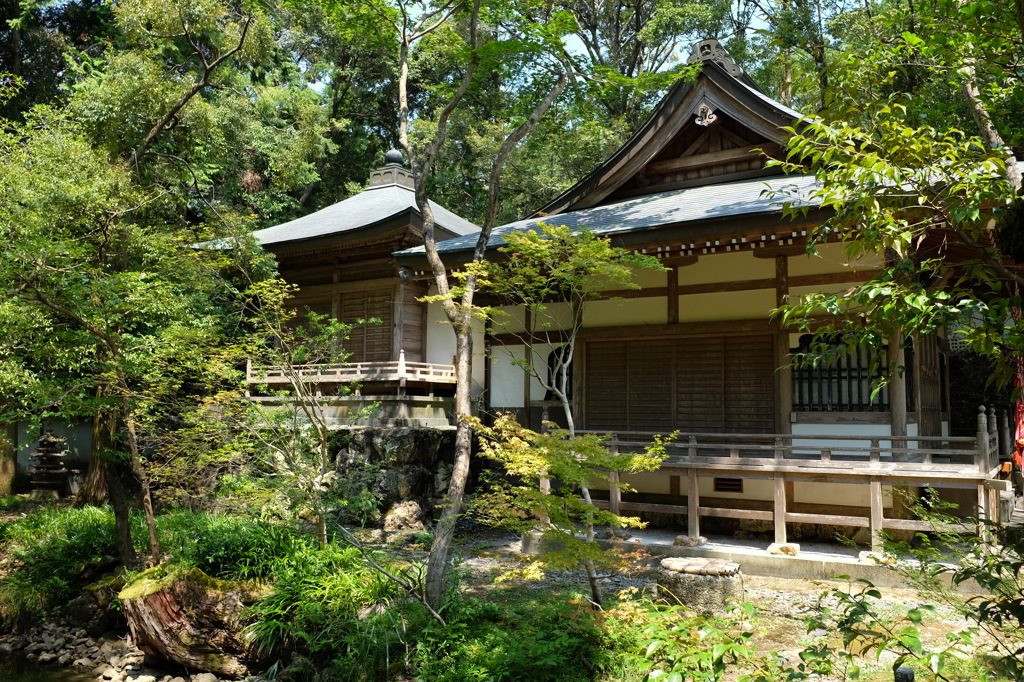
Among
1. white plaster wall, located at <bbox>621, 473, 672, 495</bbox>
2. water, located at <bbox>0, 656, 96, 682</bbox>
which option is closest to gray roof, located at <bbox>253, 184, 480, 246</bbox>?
white plaster wall, located at <bbox>621, 473, 672, 495</bbox>

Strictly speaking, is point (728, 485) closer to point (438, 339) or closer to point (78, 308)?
point (438, 339)

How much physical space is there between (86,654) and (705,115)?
11.4 metres

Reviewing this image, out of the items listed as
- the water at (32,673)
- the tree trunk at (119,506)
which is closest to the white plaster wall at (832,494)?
the tree trunk at (119,506)

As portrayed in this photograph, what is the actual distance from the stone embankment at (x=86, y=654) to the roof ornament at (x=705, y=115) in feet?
→ 32.5

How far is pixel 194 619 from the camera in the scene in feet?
23.5

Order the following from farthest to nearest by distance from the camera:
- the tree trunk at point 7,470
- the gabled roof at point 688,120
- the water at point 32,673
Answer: the tree trunk at point 7,470
the gabled roof at point 688,120
the water at point 32,673

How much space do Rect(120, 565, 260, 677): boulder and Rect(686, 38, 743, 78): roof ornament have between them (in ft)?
32.7

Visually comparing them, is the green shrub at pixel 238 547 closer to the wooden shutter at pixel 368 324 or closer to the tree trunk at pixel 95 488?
the tree trunk at pixel 95 488

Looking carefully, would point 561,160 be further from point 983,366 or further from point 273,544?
point 273,544

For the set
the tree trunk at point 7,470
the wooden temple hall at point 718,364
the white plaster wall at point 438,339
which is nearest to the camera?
the wooden temple hall at point 718,364

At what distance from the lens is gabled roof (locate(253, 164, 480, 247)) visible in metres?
13.2

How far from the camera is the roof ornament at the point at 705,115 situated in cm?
1073

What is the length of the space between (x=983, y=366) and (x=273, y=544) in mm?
16197

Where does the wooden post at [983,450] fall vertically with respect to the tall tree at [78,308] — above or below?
below
